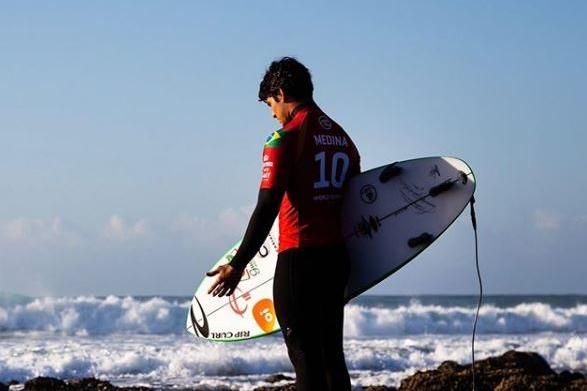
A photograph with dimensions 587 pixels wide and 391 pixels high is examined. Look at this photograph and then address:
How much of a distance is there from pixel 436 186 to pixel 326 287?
1087 millimetres

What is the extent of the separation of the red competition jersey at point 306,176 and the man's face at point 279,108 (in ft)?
0.20

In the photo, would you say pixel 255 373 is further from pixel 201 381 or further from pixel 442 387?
pixel 442 387

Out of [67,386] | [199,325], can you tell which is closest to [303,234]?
[199,325]

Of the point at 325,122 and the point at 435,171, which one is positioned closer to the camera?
the point at 325,122

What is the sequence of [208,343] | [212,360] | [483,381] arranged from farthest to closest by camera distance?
[208,343], [212,360], [483,381]

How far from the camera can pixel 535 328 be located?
2595 centimetres

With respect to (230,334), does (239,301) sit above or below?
above

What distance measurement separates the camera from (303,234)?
4410mm

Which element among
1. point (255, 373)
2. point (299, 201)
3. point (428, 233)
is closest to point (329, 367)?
point (299, 201)

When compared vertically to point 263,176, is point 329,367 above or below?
below

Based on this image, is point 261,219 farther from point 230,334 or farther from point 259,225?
point 230,334

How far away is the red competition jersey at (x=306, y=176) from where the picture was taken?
171 inches

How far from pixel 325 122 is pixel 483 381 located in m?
4.02

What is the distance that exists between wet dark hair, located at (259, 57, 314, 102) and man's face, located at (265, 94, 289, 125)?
0.07 feet
